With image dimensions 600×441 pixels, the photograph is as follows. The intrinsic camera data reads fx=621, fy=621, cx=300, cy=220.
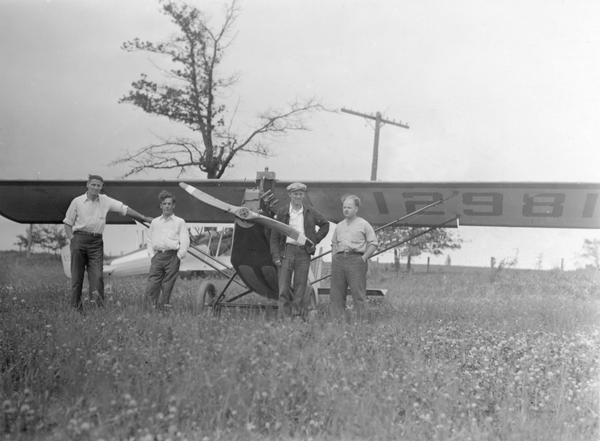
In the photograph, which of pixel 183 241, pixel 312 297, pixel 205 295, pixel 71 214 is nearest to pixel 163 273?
pixel 183 241

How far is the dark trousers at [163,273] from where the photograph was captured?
8.15 m

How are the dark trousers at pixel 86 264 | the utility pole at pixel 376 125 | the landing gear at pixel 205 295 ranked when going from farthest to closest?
the utility pole at pixel 376 125, the landing gear at pixel 205 295, the dark trousers at pixel 86 264

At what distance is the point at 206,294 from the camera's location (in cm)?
905

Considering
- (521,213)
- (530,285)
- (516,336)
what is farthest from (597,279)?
(516,336)

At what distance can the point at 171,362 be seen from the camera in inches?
174

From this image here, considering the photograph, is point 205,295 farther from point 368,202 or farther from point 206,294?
point 368,202

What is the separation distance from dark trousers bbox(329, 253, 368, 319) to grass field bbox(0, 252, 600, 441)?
0.88 m

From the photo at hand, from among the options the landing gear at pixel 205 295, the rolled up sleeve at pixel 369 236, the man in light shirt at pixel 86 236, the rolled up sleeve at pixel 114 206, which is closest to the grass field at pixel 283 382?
the rolled up sleeve at pixel 369 236

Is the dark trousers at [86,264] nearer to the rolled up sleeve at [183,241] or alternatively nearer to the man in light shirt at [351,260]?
the rolled up sleeve at [183,241]

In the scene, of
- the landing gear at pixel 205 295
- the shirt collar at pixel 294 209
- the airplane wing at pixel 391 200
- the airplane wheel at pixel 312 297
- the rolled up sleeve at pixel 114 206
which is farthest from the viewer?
the airplane wing at pixel 391 200

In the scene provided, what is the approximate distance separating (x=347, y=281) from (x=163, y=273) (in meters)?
2.49

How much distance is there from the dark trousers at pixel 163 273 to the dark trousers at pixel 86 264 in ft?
2.12

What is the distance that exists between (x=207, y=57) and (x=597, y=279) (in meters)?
14.8

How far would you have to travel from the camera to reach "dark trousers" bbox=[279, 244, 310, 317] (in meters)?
7.56
